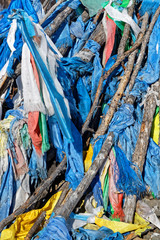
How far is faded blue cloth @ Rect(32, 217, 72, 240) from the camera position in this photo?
10.0 feet

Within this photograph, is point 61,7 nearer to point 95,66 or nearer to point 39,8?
point 39,8

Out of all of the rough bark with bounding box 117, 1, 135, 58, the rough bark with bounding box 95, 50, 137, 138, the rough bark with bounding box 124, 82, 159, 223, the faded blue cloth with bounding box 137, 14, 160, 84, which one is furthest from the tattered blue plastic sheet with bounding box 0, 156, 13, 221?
the rough bark with bounding box 117, 1, 135, 58

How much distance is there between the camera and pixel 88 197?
153 inches

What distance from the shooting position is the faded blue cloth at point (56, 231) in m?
3.06

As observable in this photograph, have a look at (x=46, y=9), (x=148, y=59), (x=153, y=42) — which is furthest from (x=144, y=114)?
(x=46, y=9)

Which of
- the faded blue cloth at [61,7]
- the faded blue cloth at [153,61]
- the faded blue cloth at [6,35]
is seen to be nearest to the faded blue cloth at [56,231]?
the faded blue cloth at [6,35]

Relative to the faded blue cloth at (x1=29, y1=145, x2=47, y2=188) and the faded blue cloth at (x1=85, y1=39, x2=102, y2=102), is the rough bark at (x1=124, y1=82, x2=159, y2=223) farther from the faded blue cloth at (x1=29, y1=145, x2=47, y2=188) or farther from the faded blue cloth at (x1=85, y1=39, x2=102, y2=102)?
the faded blue cloth at (x1=29, y1=145, x2=47, y2=188)

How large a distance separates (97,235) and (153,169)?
1.45 metres

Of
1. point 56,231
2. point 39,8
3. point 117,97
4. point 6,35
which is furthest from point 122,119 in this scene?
point 39,8

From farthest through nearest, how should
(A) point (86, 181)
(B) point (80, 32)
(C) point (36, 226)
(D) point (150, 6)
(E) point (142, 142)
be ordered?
(D) point (150, 6), (B) point (80, 32), (E) point (142, 142), (A) point (86, 181), (C) point (36, 226)

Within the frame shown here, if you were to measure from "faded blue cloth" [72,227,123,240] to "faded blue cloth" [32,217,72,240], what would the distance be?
22 centimetres

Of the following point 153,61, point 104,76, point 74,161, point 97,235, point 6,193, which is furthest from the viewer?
point 153,61

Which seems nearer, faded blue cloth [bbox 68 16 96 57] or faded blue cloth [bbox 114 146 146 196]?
faded blue cloth [bbox 114 146 146 196]

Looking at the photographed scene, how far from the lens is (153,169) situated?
4.22m
